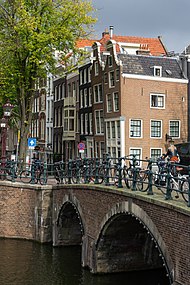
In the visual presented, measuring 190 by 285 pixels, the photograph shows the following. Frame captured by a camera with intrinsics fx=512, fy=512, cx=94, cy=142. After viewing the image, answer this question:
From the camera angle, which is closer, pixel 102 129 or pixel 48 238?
pixel 48 238

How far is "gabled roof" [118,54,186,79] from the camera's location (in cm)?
3291

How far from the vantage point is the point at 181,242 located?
943 cm

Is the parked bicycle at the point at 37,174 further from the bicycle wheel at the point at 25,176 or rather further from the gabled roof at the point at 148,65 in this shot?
the gabled roof at the point at 148,65

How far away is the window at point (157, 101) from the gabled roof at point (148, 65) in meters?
1.47

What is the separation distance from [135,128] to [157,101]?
244 cm

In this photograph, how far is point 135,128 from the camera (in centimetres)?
3234

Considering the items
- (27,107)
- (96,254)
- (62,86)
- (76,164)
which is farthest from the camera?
(62,86)

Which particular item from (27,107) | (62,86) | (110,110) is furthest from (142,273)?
(62,86)

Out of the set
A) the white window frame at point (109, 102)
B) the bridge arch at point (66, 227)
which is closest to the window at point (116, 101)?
the white window frame at point (109, 102)

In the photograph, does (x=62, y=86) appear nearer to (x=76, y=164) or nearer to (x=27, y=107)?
(x=27, y=107)

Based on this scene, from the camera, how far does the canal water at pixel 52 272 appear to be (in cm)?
1373

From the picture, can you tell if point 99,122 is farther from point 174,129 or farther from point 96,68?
point 174,129

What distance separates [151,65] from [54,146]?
1501 centimetres

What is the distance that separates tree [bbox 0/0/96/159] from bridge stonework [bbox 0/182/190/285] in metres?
5.58
